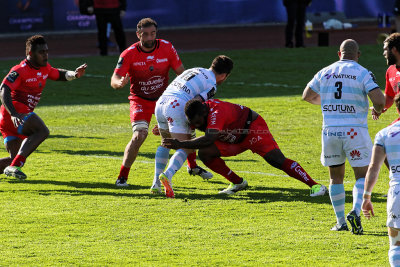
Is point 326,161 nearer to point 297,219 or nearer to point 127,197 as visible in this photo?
point 297,219

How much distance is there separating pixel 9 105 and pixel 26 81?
474mm

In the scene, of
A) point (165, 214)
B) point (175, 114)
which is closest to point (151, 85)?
point (175, 114)

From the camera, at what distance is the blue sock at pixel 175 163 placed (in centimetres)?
968

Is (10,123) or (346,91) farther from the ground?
(346,91)

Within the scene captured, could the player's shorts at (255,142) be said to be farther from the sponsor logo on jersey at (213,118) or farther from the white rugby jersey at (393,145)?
the white rugby jersey at (393,145)

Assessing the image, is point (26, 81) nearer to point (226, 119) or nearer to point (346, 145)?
point (226, 119)

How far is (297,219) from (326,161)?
2.76 feet

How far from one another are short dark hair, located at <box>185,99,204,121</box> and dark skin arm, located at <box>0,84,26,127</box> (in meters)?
2.53

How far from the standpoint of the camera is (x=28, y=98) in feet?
37.4

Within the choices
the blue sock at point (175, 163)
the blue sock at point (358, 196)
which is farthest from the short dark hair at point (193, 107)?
the blue sock at point (358, 196)

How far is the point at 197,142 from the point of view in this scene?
31.6 feet

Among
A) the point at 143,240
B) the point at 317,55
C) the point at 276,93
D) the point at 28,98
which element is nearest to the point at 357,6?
the point at 317,55

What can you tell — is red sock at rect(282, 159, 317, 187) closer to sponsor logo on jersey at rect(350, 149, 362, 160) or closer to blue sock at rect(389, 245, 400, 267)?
sponsor logo on jersey at rect(350, 149, 362, 160)

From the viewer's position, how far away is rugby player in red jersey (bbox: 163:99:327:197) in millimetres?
9562
